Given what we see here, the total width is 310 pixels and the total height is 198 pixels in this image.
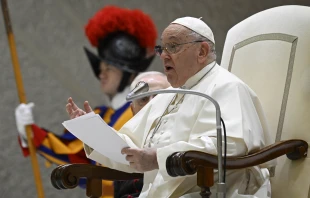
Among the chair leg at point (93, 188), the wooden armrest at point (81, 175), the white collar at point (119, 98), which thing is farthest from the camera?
the white collar at point (119, 98)

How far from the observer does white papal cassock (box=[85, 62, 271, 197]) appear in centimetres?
271

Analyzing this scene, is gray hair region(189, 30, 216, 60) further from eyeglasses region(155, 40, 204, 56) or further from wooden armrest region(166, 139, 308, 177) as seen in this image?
wooden armrest region(166, 139, 308, 177)

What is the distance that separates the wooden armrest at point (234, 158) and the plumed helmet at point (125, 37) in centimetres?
350

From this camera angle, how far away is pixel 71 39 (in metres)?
7.12

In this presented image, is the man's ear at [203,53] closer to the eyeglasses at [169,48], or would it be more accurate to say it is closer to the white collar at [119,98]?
the eyeglasses at [169,48]

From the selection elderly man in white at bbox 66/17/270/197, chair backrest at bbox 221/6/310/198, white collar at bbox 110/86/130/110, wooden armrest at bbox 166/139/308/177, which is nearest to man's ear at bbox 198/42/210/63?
elderly man in white at bbox 66/17/270/197

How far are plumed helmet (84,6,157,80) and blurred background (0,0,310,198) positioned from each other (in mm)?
700

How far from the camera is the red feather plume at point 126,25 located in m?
6.29

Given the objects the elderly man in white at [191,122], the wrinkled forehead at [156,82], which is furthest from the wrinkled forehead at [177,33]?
the wrinkled forehead at [156,82]

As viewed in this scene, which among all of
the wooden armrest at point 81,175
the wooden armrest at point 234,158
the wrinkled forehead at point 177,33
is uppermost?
the wrinkled forehead at point 177,33

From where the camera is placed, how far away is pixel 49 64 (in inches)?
276

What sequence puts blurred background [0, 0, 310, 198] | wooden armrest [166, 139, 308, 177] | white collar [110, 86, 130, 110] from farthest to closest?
blurred background [0, 0, 310, 198] < white collar [110, 86, 130, 110] < wooden armrest [166, 139, 308, 177]

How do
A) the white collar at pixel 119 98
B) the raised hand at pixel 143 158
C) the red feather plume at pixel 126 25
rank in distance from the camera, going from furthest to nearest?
the red feather plume at pixel 126 25, the white collar at pixel 119 98, the raised hand at pixel 143 158

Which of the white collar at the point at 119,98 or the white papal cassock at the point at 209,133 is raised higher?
the white papal cassock at the point at 209,133
